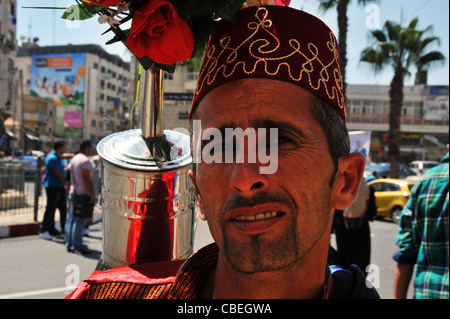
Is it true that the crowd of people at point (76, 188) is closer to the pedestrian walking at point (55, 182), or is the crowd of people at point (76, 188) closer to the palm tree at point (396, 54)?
the pedestrian walking at point (55, 182)

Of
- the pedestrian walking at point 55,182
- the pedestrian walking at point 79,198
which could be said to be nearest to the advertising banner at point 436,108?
the pedestrian walking at point 55,182

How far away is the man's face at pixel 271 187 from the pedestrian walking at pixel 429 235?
5.04ft

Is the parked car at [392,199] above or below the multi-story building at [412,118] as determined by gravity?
below

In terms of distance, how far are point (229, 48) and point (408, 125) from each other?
152 ft

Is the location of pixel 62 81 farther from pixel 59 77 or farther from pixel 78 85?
pixel 78 85

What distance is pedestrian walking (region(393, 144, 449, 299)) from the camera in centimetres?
233

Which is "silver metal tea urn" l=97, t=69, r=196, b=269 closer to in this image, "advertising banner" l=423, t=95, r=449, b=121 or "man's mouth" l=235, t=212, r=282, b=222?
"man's mouth" l=235, t=212, r=282, b=222

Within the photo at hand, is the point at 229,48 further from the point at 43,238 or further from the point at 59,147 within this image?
the point at 43,238

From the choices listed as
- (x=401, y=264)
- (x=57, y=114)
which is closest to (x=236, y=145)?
(x=401, y=264)

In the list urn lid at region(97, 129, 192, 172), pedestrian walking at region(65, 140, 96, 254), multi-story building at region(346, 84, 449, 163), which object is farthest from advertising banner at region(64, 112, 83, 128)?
urn lid at region(97, 129, 192, 172)

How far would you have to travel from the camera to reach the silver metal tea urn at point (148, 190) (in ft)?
5.14

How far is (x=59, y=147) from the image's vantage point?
7223 millimetres

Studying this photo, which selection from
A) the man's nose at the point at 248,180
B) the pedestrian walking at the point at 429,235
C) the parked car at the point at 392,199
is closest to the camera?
the man's nose at the point at 248,180

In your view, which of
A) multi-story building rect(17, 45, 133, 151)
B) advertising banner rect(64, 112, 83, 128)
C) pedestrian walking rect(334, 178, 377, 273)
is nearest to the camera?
pedestrian walking rect(334, 178, 377, 273)
